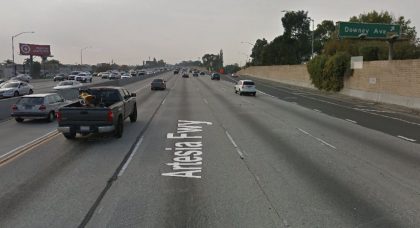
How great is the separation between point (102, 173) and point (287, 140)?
7.06m

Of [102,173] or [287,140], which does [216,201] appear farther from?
[287,140]

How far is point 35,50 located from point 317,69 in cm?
11148

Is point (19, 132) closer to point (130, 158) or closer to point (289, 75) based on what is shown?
point (130, 158)

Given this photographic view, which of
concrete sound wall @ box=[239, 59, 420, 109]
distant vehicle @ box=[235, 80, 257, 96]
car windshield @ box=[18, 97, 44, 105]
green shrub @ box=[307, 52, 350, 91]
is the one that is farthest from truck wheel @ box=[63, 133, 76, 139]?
green shrub @ box=[307, 52, 350, 91]

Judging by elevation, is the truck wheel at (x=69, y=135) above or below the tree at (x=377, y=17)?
below

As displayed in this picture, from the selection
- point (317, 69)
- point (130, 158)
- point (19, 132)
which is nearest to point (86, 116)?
point (130, 158)

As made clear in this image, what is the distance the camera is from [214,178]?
32.8ft

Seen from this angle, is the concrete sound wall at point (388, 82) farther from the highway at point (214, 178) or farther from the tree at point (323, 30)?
the tree at point (323, 30)

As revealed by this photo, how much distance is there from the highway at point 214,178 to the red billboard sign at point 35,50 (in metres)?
125

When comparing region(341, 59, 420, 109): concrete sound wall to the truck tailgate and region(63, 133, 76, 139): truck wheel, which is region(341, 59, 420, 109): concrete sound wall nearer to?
the truck tailgate

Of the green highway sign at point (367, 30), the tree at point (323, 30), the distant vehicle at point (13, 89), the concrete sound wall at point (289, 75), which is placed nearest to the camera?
the distant vehicle at point (13, 89)

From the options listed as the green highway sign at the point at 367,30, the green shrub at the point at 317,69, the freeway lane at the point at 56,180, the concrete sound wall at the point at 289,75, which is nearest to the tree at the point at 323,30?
the concrete sound wall at the point at 289,75

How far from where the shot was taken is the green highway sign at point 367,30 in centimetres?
4412

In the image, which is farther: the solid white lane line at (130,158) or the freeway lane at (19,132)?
A: the freeway lane at (19,132)
